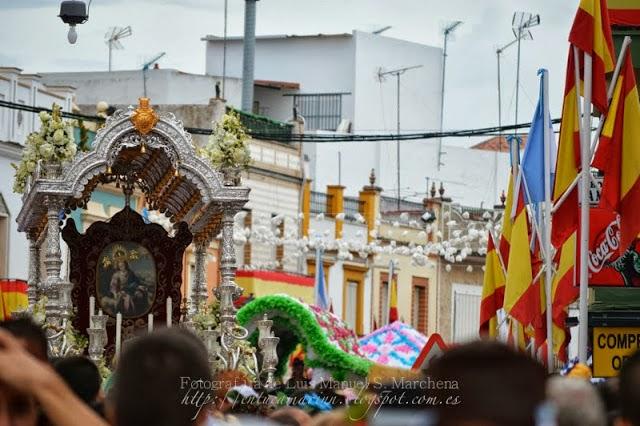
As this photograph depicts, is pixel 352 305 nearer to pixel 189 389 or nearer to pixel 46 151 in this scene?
pixel 46 151

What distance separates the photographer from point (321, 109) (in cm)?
5566

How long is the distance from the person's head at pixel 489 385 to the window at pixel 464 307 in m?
50.4

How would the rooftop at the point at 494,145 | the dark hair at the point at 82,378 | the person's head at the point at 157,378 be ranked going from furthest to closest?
the rooftop at the point at 494,145
the dark hair at the point at 82,378
the person's head at the point at 157,378

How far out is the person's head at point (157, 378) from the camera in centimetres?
458

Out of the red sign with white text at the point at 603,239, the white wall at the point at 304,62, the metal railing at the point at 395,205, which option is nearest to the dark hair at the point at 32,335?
the red sign with white text at the point at 603,239

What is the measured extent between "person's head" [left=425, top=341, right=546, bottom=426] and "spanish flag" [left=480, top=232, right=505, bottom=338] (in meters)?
18.5

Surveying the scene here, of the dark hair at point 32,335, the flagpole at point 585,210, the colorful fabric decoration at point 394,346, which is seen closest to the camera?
the dark hair at point 32,335

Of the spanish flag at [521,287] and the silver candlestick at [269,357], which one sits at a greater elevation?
the spanish flag at [521,287]

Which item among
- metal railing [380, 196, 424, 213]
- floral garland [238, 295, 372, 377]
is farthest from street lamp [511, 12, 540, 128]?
floral garland [238, 295, 372, 377]

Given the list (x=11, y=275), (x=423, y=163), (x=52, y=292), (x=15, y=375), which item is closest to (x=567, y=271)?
(x=52, y=292)

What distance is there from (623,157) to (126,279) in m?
7.30

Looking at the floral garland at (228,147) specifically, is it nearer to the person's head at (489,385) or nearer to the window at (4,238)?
the window at (4,238)

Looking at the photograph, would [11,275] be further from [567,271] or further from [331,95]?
[331,95]

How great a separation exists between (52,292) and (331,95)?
36383mm
